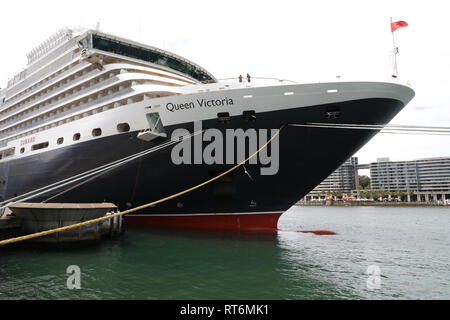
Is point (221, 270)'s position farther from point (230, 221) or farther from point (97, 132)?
point (97, 132)

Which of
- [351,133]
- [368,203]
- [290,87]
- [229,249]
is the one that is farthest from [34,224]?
[368,203]

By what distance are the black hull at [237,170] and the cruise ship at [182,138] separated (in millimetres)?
48

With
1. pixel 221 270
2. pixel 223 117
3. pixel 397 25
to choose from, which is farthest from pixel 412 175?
pixel 221 270

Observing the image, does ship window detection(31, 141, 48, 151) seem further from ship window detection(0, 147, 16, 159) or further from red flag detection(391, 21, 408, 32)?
red flag detection(391, 21, 408, 32)

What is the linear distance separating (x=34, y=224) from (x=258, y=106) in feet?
34.9

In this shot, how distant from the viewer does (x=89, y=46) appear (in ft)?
54.1

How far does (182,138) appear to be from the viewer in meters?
12.1

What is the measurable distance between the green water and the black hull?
191 centimetres

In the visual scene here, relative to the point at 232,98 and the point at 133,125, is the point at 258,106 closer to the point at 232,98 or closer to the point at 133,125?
the point at 232,98

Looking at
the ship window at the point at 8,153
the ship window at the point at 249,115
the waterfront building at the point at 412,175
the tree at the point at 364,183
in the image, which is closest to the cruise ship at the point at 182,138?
the ship window at the point at 249,115

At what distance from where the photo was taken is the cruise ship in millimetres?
11156

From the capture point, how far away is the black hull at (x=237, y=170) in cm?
1128

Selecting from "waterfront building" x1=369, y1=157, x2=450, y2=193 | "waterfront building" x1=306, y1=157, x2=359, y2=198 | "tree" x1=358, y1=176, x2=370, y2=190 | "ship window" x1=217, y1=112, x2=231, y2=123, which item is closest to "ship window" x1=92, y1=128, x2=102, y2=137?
"ship window" x1=217, y1=112, x2=231, y2=123

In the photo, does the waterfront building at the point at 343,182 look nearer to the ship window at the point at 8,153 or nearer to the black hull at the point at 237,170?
the black hull at the point at 237,170
